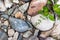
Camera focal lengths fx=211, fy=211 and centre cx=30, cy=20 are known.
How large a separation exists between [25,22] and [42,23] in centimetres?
14

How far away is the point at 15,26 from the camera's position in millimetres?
1746

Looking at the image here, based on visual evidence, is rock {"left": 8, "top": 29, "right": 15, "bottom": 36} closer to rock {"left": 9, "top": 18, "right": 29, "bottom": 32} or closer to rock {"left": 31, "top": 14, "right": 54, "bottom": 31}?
rock {"left": 9, "top": 18, "right": 29, "bottom": 32}

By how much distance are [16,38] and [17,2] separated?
304 millimetres

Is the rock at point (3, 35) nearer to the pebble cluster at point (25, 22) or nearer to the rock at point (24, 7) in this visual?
the pebble cluster at point (25, 22)

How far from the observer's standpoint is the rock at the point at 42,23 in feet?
5.74

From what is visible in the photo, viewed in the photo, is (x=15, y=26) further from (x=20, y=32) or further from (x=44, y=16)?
(x=44, y=16)

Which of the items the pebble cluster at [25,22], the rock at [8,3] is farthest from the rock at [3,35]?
the rock at [8,3]

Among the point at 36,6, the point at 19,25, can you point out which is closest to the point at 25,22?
the point at 19,25

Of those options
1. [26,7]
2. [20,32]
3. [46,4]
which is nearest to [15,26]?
[20,32]

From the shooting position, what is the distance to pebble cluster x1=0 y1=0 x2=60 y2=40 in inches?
68.7

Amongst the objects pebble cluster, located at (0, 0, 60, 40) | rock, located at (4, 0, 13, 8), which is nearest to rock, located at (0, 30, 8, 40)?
pebble cluster, located at (0, 0, 60, 40)

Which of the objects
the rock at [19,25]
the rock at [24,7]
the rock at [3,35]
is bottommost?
the rock at [3,35]

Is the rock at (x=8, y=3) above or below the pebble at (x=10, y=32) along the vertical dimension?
above

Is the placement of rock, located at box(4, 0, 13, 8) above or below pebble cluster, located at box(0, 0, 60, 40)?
above
